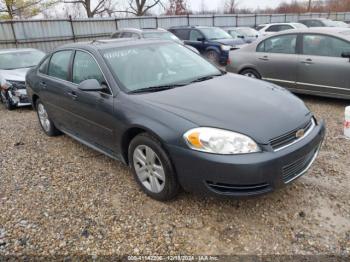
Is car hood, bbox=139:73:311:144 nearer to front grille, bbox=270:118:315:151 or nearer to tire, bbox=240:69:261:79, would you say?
front grille, bbox=270:118:315:151

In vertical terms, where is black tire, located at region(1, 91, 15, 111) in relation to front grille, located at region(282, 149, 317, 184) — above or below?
below

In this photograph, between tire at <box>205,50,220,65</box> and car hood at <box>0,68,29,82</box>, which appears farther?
tire at <box>205,50,220,65</box>

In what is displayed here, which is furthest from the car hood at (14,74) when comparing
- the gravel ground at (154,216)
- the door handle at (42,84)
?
the gravel ground at (154,216)

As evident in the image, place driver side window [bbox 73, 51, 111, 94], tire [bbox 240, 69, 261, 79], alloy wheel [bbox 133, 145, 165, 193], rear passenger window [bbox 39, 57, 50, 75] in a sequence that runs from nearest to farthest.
Answer: alloy wheel [bbox 133, 145, 165, 193] → driver side window [bbox 73, 51, 111, 94] → rear passenger window [bbox 39, 57, 50, 75] → tire [bbox 240, 69, 261, 79]

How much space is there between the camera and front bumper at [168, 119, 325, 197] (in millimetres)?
2475

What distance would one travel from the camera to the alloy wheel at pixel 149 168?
9.80 feet

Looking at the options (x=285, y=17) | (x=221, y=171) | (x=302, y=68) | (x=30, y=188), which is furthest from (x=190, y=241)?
(x=285, y=17)

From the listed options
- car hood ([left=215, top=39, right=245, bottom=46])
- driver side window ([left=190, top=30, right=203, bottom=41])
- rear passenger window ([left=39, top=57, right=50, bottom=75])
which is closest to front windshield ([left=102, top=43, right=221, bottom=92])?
rear passenger window ([left=39, top=57, right=50, bottom=75])

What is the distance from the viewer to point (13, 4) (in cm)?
1952

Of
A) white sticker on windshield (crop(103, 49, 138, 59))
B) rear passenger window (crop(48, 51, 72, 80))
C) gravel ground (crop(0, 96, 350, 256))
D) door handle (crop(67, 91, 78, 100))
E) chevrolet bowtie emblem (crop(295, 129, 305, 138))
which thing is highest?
white sticker on windshield (crop(103, 49, 138, 59))

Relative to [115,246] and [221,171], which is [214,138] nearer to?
[221,171]

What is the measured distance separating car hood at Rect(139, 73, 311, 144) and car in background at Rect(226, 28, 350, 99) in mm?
2973

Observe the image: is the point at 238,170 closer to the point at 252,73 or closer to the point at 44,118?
the point at 44,118

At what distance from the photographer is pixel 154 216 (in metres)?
2.97
